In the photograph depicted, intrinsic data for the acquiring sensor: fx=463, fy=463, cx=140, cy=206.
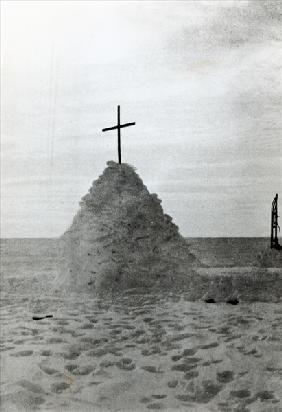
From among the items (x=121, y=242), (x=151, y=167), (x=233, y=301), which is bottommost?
(x=233, y=301)

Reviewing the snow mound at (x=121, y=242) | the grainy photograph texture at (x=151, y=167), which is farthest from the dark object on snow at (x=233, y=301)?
the snow mound at (x=121, y=242)

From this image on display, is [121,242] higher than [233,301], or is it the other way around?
[121,242]

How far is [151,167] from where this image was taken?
4473mm

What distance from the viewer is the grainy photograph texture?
313cm

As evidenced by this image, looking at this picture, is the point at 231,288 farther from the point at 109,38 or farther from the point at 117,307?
the point at 109,38

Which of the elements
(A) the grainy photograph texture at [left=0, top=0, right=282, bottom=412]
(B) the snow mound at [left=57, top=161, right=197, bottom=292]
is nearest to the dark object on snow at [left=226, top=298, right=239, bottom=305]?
(A) the grainy photograph texture at [left=0, top=0, right=282, bottom=412]

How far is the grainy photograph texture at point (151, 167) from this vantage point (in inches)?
123

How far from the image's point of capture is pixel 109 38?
384 cm

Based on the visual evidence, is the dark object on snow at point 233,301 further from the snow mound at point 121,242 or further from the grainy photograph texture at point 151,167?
the snow mound at point 121,242

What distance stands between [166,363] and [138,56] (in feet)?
8.13

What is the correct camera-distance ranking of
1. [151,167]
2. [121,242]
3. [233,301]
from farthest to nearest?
[121,242], [233,301], [151,167]

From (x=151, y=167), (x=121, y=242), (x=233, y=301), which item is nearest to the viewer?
(x=151, y=167)

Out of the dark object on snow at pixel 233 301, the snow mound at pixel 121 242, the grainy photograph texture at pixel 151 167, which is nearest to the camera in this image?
the grainy photograph texture at pixel 151 167

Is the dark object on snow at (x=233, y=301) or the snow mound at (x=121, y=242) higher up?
the snow mound at (x=121, y=242)
